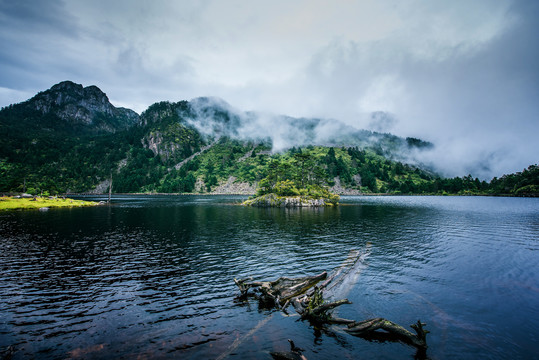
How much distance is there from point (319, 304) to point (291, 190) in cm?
11313

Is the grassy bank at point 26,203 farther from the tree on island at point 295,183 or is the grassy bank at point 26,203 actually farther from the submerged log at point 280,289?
the submerged log at point 280,289

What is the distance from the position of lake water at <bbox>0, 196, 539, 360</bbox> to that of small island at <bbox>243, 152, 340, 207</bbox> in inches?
3128

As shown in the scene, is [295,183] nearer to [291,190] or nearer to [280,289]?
[291,190]

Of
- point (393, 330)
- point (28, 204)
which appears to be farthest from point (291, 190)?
point (393, 330)

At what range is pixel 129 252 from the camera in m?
37.0

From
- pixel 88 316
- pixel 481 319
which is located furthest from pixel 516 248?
pixel 88 316

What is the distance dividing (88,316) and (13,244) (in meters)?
34.6

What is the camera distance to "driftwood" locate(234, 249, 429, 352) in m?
15.5

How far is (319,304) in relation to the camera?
18719 millimetres

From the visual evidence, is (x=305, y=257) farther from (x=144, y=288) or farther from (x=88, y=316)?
(x=88, y=316)

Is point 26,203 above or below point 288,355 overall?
above

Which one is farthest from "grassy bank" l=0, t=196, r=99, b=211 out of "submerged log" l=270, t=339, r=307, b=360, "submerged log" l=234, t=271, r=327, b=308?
"submerged log" l=270, t=339, r=307, b=360

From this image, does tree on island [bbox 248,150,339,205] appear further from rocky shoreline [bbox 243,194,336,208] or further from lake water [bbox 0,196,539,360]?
lake water [bbox 0,196,539,360]

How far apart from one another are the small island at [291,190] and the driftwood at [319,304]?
98947mm
